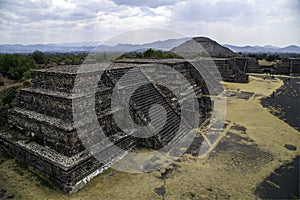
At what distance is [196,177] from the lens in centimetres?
591

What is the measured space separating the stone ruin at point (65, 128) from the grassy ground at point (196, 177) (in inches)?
14.9

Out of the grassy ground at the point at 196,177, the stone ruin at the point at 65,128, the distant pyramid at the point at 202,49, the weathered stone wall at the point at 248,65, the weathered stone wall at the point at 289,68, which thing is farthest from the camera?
the distant pyramid at the point at 202,49

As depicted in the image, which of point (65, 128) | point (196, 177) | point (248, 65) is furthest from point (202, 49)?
point (65, 128)

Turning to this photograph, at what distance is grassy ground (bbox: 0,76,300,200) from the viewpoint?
525cm

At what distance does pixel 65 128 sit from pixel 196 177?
3935 mm

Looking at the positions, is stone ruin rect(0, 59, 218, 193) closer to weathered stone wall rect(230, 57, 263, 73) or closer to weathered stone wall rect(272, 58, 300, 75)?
weathered stone wall rect(230, 57, 263, 73)

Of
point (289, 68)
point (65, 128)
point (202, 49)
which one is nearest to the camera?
point (65, 128)

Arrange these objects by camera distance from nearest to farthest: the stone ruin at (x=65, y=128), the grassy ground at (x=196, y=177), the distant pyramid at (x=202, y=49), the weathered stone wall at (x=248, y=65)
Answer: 1. the grassy ground at (x=196, y=177)
2. the stone ruin at (x=65, y=128)
3. the weathered stone wall at (x=248, y=65)
4. the distant pyramid at (x=202, y=49)

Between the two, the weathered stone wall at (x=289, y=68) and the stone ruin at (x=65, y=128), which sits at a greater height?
the weathered stone wall at (x=289, y=68)

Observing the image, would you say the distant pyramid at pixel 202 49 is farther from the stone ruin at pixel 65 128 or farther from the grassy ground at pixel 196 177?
the grassy ground at pixel 196 177

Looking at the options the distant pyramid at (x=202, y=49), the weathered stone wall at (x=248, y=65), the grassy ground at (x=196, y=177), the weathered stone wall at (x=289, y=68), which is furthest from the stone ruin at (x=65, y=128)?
the distant pyramid at (x=202, y=49)

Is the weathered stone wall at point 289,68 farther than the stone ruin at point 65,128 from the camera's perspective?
Yes

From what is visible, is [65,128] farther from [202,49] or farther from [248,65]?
[202,49]

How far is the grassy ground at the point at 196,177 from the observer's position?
525 cm
